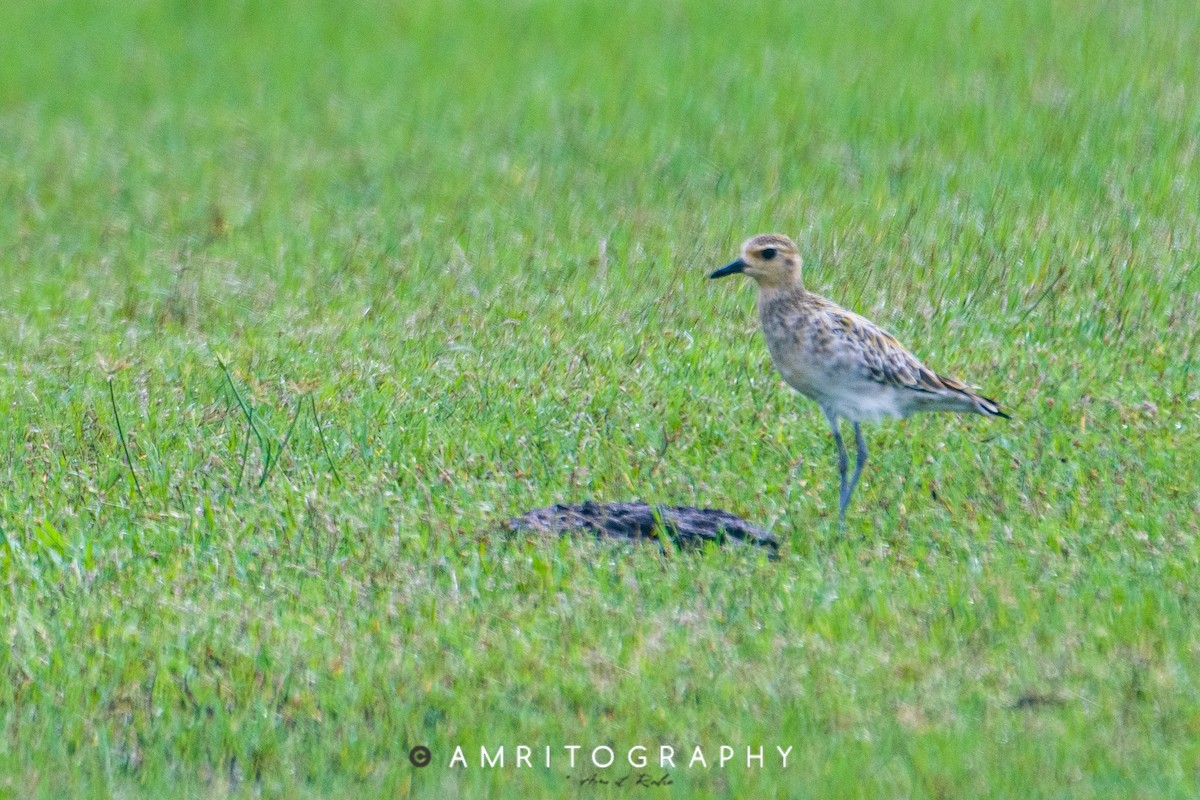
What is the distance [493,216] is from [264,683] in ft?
23.3

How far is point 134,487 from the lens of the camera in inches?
333

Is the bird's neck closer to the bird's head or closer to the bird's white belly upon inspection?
the bird's head

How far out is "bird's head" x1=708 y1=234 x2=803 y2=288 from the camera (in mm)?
8602

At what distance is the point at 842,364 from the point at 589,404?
1558 mm

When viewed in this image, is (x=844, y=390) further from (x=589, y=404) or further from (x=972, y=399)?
(x=589, y=404)

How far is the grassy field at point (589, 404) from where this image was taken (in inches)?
241

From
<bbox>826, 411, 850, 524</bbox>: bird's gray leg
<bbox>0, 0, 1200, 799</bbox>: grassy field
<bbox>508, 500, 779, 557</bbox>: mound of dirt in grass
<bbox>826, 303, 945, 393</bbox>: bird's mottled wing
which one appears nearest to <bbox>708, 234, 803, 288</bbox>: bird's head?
<bbox>826, 303, 945, 393</bbox>: bird's mottled wing

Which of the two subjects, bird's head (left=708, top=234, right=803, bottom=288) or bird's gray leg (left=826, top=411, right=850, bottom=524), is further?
bird's head (left=708, top=234, right=803, bottom=288)

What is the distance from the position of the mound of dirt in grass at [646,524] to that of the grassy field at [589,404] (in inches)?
5.8

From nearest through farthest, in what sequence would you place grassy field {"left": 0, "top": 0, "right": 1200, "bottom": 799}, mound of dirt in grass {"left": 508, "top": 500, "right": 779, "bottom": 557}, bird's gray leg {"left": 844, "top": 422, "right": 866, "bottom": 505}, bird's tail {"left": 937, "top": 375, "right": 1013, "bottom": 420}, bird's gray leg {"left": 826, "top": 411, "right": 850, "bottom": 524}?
grassy field {"left": 0, "top": 0, "right": 1200, "bottom": 799}, mound of dirt in grass {"left": 508, "top": 500, "right": 779, "bottom": 557}, bird's gray leg {"left": 826, "top": 411, "right": 850, "bottom": 524}, bird's gray leg {"left": 844, "top": 422, "right": 866, "bottom": 505}, bird's tail {"left": 937, "top": 375, "right": 1013, "bottom": 420}

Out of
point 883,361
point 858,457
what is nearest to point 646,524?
point 858,457

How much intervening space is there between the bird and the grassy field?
0.32 meters

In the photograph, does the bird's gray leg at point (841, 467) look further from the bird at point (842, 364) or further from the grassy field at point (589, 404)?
the grassy field at point (589, 404)

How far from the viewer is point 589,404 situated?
30.4ft
